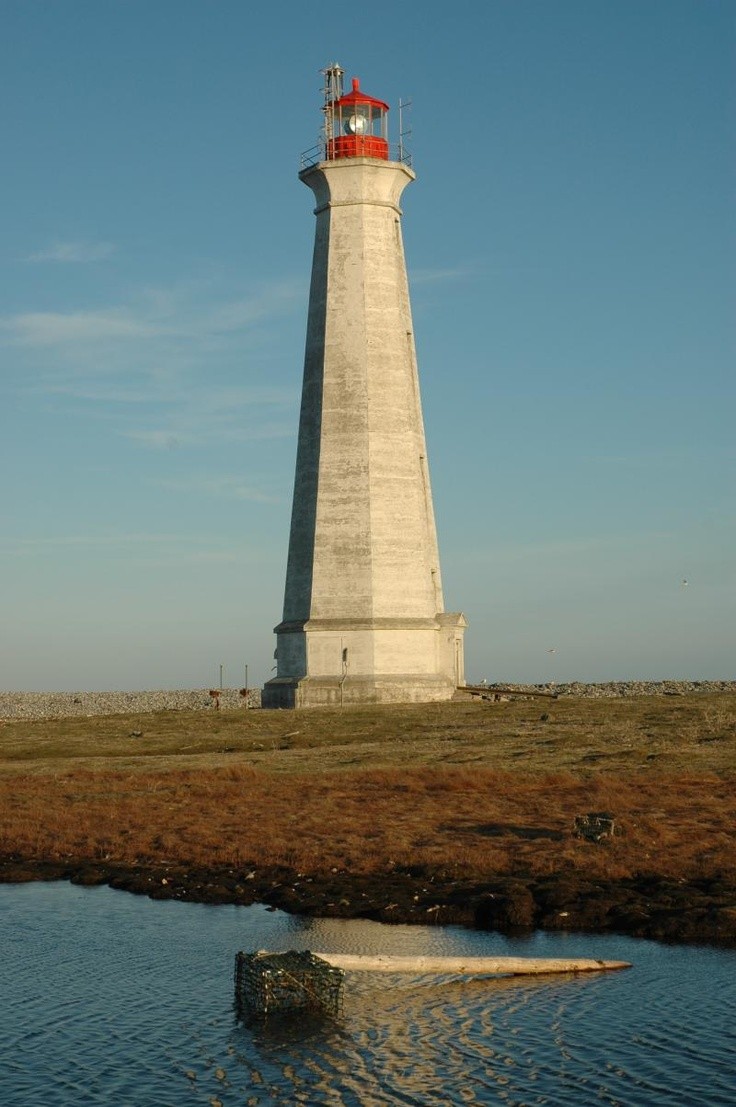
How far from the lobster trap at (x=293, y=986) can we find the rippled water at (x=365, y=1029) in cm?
34

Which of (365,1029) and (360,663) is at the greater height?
(360,663)

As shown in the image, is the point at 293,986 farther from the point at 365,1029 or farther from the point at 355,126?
the point at 355,126

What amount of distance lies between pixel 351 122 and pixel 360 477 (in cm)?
1504

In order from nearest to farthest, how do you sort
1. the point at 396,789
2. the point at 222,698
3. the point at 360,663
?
the point at 396,789 < the point at 360,663 < the point at 222,698

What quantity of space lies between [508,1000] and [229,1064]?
4274 millimetres

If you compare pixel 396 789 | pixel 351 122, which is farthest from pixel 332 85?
pixel 396 789

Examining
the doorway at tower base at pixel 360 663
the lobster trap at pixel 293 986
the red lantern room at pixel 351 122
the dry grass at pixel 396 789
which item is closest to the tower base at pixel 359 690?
the doorway at tower base at pixel 360 663

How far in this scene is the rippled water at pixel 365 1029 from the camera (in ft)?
50.3

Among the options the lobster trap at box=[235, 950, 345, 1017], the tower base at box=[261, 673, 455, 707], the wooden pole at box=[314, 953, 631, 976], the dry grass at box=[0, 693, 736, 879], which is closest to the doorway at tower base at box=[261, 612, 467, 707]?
the tower base at box=[261, 673, 455, 707]

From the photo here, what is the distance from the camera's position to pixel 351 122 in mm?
56031

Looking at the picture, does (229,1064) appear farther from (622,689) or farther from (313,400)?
(622,689)

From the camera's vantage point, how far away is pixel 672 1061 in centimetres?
1614

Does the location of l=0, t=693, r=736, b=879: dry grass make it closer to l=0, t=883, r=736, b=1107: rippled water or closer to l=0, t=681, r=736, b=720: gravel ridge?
l=0, t=883, r=736, b=1107: rippled water

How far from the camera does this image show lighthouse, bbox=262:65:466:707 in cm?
5300
